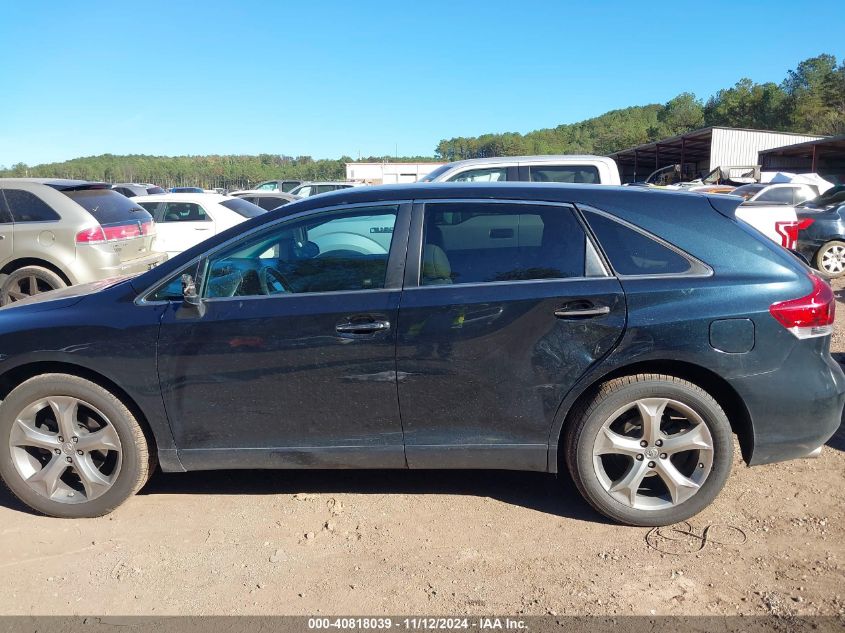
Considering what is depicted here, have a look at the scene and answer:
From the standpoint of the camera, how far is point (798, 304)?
127 inches

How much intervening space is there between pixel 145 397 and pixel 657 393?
8.31 ft

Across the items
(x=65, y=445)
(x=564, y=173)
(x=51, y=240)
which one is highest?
(x=564, y=173)

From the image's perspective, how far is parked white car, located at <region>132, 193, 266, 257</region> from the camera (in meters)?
11.6

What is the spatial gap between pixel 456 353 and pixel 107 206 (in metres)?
6.27

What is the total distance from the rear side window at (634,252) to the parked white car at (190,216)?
29.7 feet

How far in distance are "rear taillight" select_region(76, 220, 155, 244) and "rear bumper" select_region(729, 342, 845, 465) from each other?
21.9 ft

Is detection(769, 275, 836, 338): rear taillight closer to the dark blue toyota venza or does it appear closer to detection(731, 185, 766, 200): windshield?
the dark blue toyota venza

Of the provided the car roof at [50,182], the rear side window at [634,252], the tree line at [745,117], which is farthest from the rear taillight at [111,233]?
the tree line at [745,117]

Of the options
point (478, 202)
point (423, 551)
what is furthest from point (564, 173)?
point (423, 551)

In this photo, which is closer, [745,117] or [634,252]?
[634,252]

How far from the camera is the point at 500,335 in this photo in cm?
326

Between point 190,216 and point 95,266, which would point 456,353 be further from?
point 190,216

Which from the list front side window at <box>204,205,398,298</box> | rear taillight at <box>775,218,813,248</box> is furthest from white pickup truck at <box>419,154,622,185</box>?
front side window at <box>204,205,398,298</box>

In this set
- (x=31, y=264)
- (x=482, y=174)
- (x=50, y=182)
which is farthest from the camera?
(x=482, y=174)
